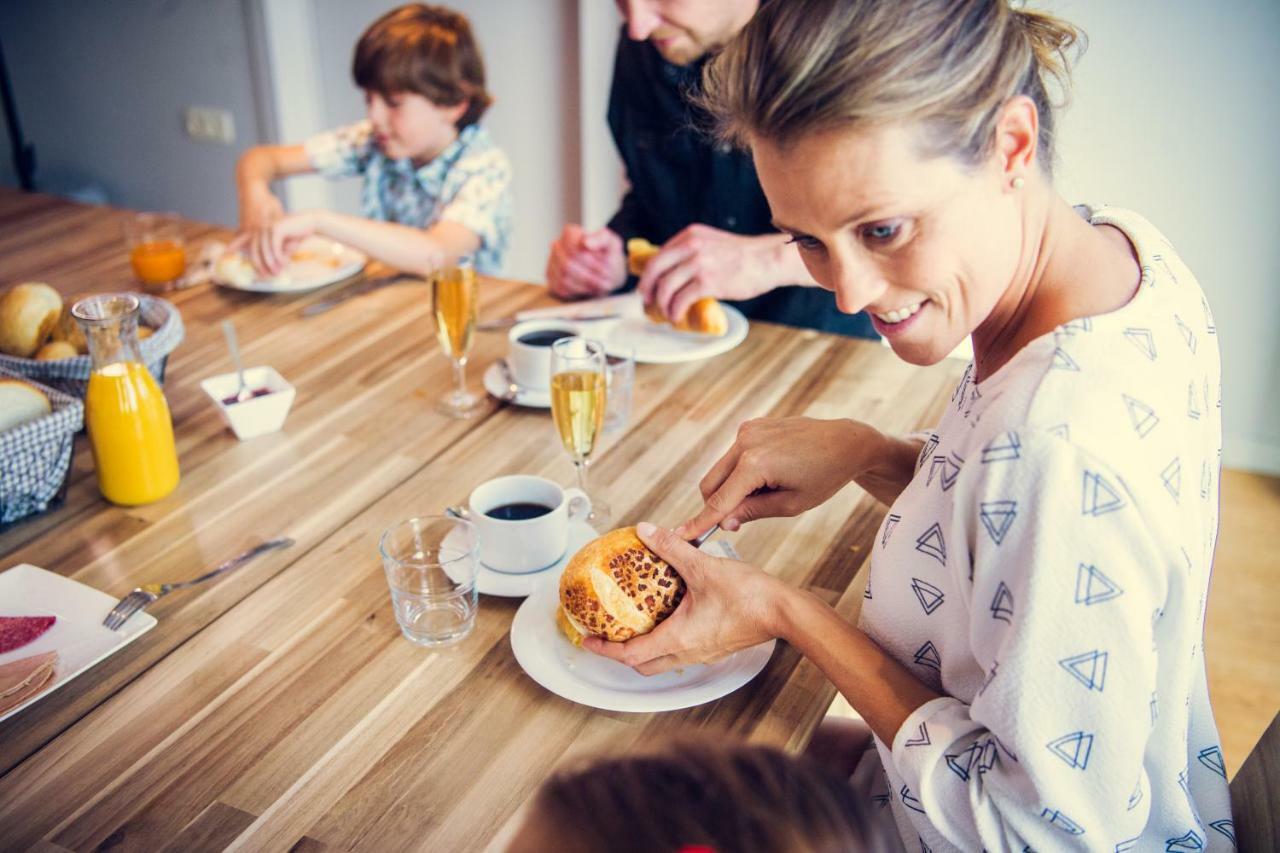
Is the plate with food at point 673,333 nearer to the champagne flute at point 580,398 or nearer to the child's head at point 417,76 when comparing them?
the champagne flute at point 580,398

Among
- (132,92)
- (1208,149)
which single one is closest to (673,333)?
(1208,149)

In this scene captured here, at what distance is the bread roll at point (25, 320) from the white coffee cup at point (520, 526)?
796mm

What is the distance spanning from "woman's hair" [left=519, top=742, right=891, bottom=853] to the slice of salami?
76 cm

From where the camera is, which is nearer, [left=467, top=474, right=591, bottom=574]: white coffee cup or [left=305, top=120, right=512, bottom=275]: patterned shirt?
[left=467, top=474, right=591, bottom=574]: white coffee cup

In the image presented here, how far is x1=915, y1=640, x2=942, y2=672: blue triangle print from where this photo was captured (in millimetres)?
942

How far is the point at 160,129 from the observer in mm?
4355

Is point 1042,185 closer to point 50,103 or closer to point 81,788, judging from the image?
point 81,788

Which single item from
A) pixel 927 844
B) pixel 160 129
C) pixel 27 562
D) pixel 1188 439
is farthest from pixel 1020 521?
pixel 160 129

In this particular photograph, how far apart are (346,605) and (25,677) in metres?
0.30

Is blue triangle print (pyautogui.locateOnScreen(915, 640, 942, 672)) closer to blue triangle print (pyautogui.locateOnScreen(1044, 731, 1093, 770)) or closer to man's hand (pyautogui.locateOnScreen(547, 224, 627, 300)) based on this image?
blue triangle print (pyautogui.locateOnScreen(1044, 731, 1093, 770))

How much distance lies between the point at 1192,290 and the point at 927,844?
57cm

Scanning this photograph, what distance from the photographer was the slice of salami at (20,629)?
1.04 m

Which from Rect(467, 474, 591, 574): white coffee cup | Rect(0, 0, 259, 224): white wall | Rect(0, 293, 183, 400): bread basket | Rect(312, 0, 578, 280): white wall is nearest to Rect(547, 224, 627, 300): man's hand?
Rect(0, 293, 183, 400): bread basket

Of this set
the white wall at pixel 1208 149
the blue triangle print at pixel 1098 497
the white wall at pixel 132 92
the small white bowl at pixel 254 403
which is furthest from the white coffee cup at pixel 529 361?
the white wall at pixel 132 92
